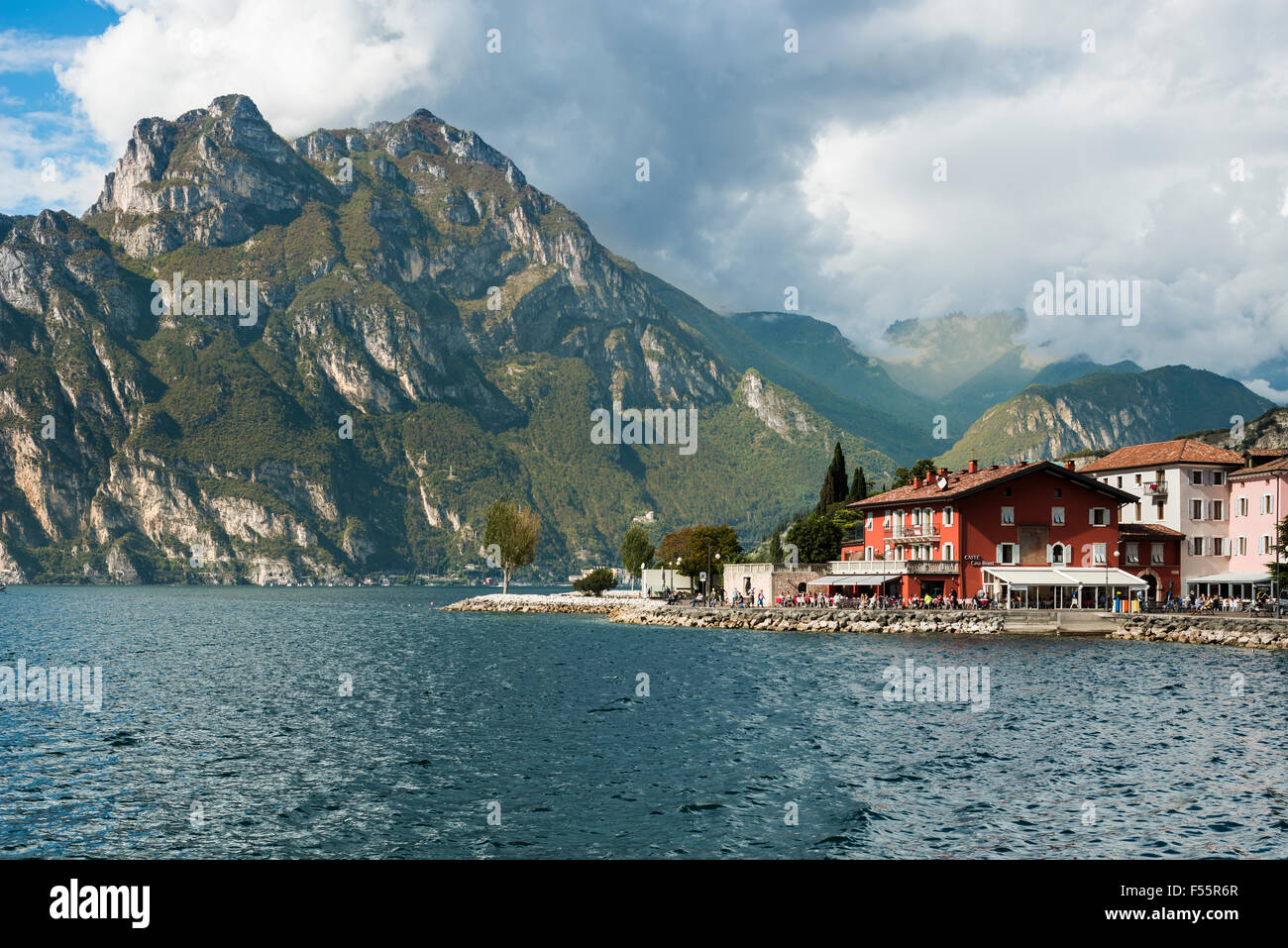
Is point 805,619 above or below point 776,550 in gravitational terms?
below

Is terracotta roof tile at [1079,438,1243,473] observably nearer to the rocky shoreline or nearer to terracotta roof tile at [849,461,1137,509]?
terracotta roof tile at [849,461,1137,509]

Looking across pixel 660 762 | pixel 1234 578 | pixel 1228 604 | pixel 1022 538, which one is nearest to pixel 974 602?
pixel 1022 538

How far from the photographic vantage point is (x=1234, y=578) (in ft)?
279

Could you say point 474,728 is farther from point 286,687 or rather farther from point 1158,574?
point 1158,574

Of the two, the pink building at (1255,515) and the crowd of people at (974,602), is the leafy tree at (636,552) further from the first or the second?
the pink building at (1255,515)

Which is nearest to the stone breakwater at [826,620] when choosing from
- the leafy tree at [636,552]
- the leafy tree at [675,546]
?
the leafy tree at [675,546]

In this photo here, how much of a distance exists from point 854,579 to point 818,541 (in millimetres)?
27038

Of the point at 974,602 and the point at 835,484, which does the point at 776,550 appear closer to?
the point at 835,484

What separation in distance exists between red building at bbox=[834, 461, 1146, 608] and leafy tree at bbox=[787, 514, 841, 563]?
31670mm

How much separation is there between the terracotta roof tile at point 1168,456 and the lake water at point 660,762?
3572cm
